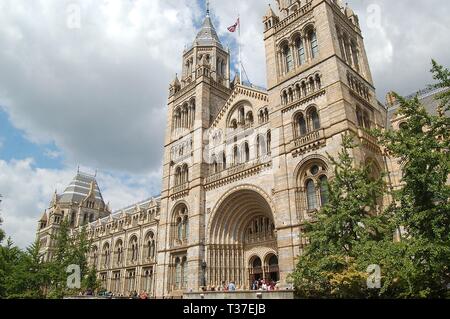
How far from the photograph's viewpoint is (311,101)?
2642cm

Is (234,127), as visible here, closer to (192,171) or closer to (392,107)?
(192,171)

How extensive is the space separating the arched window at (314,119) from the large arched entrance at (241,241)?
7.58 m

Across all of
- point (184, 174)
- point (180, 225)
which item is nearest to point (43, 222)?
point (184, 174)

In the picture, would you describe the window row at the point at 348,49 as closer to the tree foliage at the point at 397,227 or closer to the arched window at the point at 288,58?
the arched window at the point at 288,58

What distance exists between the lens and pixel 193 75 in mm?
41312

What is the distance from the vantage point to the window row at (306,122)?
85.5ft

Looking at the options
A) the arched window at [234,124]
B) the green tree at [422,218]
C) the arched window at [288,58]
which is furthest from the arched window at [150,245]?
the green tree at [422,218]

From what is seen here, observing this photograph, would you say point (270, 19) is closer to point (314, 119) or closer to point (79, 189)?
point (314, 119)

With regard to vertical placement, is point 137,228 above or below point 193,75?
below

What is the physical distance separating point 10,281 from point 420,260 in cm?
3044

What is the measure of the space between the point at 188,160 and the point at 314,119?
15.0 meters

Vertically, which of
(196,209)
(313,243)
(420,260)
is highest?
(196,209)
